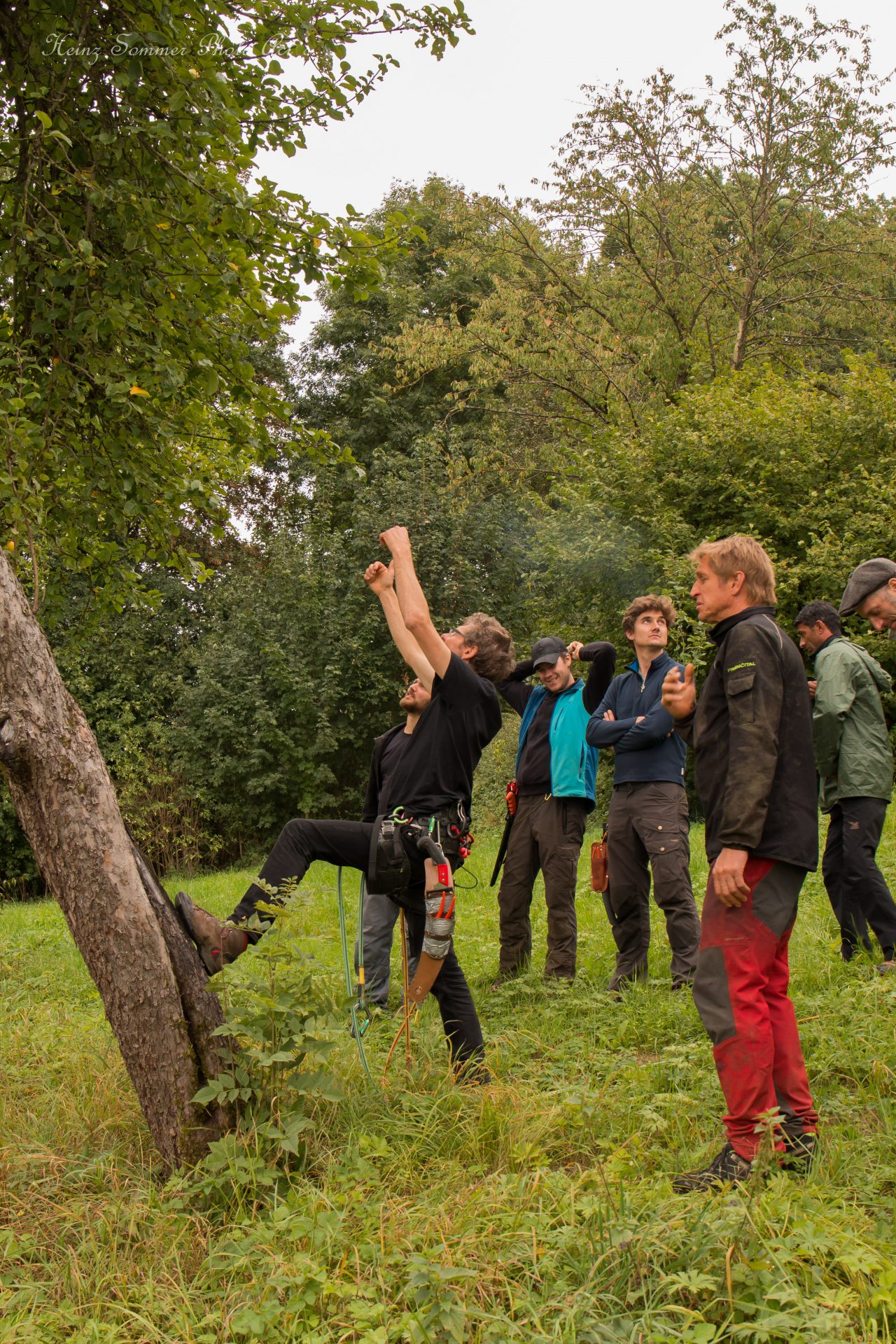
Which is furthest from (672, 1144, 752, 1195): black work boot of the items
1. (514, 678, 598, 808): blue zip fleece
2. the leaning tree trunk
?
(514, 678, 598, 808): blue zip fleece

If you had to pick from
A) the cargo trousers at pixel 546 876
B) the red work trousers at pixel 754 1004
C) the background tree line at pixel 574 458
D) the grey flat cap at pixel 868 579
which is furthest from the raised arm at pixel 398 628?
the background tree line at pixel 574 458

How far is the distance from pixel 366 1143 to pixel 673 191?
20.8 m

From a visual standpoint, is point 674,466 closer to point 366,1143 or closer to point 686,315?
point 686,315

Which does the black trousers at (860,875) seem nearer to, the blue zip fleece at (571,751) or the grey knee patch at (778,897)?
the blue zip fleece at (571,751)

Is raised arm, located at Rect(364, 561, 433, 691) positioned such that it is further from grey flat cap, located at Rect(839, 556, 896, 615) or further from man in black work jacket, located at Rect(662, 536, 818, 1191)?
grey flat cap, located at Rect(839, 556, 896, 615)

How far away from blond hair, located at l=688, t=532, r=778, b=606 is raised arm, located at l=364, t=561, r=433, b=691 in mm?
1231

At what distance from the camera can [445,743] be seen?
14.4 ft

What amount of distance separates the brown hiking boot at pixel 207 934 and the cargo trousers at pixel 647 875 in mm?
2637

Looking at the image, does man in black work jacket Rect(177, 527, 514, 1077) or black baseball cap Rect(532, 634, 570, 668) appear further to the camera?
black baseball cap Rect(532, 634, 570, 668)

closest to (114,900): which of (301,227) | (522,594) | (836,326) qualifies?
(301,227)

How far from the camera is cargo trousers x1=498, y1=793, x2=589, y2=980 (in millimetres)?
6109

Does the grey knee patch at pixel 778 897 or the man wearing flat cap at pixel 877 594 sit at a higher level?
the man wearing flat cap at pixel 877 594

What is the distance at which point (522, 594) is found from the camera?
66.5 ft

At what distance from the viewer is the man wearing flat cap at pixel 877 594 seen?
16.5 ft
